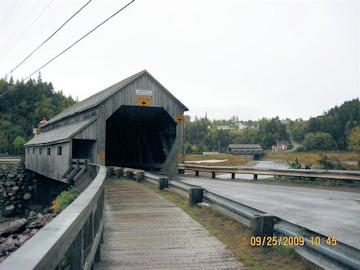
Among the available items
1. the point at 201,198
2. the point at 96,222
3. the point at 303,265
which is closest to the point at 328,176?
the point at 201,198

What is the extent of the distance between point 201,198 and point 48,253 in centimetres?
619

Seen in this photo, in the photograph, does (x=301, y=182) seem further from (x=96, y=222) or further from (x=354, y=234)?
(x=96, y=222)

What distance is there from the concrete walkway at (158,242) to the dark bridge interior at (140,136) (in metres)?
14.0

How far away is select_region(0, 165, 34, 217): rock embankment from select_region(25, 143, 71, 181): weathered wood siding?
10.6ft

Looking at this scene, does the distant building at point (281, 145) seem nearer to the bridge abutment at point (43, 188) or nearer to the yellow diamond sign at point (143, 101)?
the bridge abutment at point (43, 188)

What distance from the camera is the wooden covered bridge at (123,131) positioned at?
58.5 feet

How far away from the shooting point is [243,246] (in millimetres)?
4680

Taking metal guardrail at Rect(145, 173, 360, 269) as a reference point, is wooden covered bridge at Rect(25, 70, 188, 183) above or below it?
above

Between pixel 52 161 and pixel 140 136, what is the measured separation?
22.2ft

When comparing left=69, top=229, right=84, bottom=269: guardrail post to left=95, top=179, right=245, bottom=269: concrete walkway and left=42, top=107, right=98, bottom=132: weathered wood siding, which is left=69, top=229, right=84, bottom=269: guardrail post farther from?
left=42, top=107, right=98, bottom=132: weathered wood siding

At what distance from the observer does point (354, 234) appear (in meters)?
5.17

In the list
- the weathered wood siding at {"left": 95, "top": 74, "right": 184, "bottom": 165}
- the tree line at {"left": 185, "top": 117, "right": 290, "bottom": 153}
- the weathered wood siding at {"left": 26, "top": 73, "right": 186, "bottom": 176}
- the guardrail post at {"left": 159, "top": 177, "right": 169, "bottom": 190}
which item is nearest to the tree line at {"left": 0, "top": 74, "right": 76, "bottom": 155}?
the tree line at {"left": 185, "top": 117, "right": 290, "bottom": 153}

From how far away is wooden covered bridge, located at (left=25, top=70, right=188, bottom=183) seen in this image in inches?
703

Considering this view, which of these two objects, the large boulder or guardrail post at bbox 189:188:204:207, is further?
the large boulder
